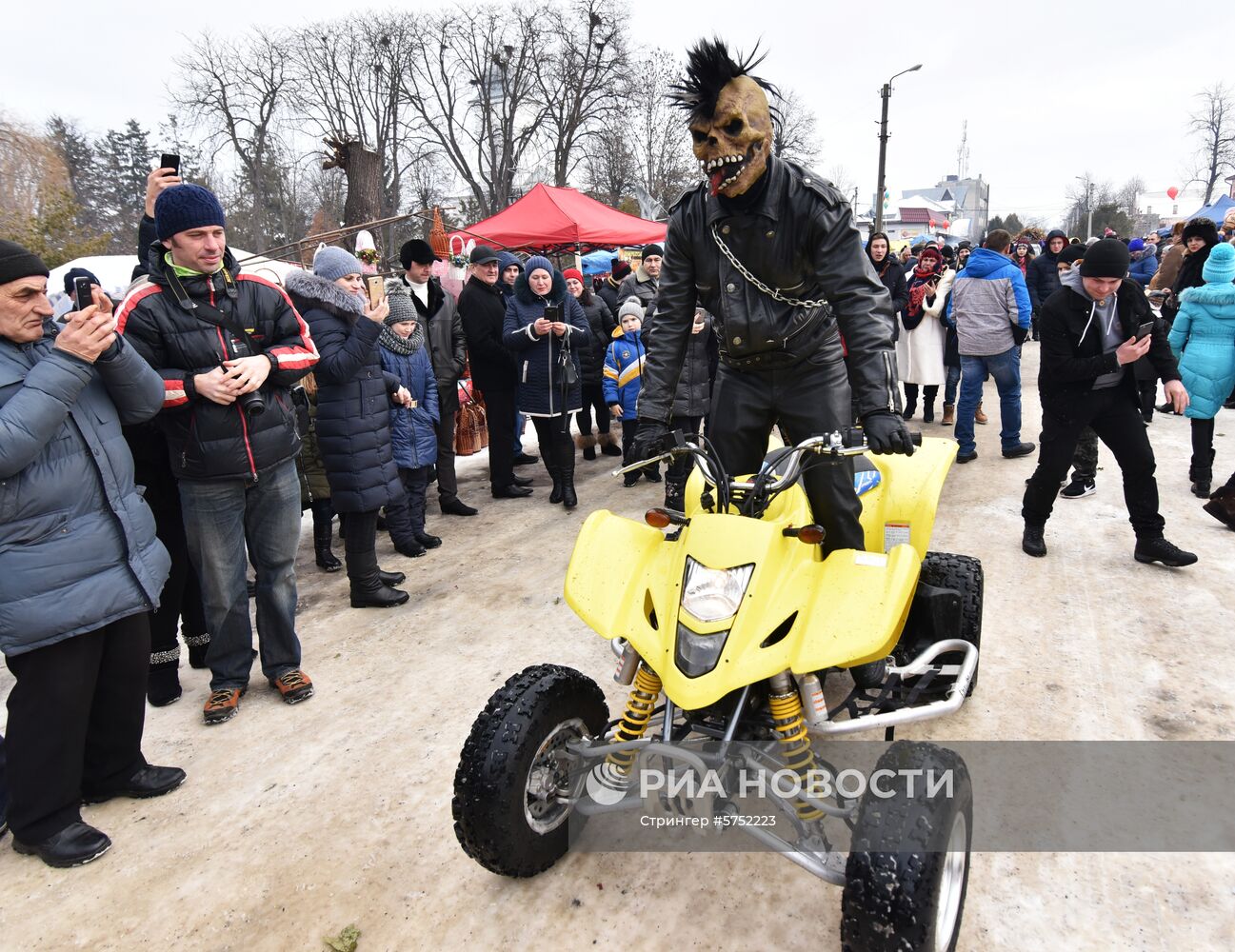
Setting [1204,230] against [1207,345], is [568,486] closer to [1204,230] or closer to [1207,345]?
[1207,345]

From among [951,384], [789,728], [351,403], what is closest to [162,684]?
[351,403]

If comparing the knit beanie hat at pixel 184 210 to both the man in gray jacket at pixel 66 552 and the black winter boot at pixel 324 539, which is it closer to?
the man in gray jacket at pixel 66 552

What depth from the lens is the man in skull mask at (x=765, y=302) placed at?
261 centimetres

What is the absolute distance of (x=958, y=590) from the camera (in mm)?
3168

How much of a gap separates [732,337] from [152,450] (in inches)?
108

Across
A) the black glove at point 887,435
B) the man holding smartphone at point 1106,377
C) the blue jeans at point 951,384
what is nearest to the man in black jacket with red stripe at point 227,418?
the black glove at point 887,435

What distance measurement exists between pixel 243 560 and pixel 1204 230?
8.76 metres

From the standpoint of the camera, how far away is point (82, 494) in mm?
2609

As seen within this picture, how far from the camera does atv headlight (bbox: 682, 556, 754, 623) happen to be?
2148 mm

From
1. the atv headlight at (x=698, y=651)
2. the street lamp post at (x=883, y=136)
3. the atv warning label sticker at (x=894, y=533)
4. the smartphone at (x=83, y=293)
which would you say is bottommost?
the atv warning label sticker at (x=894, y=533)

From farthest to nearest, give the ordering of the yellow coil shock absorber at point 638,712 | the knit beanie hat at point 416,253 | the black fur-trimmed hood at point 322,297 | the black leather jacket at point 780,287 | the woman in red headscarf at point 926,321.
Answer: the woman in red headscarf at point 926,321
the knit beanie hat at point 416,253
the black fur-trimmed hood at point 322,297
the black leather jacket at point 780,287
the yellow coil shock absorber at point 638,712

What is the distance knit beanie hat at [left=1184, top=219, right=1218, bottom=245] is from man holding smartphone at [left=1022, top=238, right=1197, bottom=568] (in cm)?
353

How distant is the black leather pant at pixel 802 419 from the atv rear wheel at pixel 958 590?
54 cm

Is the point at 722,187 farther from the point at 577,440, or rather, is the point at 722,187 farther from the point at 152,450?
the point at 577,440
